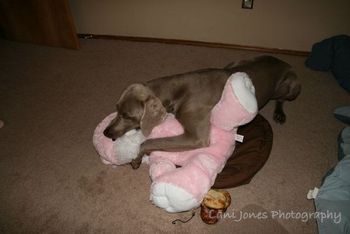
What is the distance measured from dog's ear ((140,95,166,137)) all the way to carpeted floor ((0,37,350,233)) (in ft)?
1.31

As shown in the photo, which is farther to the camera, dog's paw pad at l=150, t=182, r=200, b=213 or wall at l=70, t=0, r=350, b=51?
wall at l=70, t=0, r=350, b=51

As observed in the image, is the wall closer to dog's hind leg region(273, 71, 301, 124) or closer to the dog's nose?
dog's hind leg region(273, 71, 301, 124)

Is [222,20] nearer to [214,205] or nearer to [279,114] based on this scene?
[279,114]

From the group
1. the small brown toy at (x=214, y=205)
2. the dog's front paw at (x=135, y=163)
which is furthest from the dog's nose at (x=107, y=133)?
the small brown toy at (x=214, y=205)

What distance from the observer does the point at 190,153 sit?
188 cm

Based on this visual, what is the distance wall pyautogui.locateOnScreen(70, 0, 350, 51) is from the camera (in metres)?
2.95

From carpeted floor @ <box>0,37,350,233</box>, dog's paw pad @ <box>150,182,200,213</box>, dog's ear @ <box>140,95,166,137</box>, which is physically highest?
dog's ear @ <box>140,95,166,137</box>

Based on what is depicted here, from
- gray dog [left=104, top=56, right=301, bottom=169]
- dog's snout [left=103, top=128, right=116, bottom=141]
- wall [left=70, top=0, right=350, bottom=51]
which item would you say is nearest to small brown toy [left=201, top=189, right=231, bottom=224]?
gray dog [left=104, top=56, right=301, bottom=169]

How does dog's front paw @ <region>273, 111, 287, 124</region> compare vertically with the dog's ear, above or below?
below

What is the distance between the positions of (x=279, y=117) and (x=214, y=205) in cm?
114

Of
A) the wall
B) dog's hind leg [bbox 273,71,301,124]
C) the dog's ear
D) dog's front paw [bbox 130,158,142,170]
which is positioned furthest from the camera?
the wall

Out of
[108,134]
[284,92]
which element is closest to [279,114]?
[284,92]

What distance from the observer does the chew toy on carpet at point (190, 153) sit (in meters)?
1.54

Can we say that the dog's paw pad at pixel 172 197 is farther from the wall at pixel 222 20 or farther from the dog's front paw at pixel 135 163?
the wall at pixel 222 20
